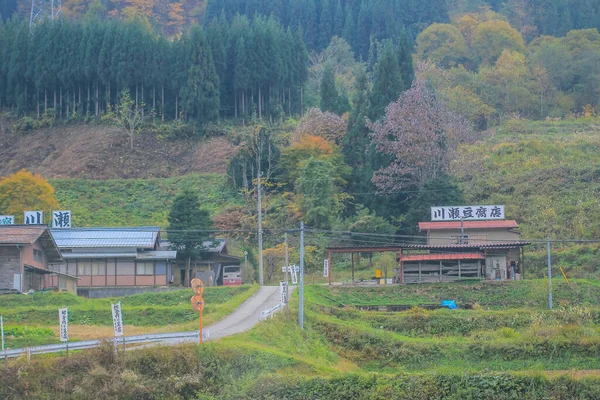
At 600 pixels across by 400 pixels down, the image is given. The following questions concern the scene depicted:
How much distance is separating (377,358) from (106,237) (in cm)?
2246

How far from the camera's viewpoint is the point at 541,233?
54531 millimetres

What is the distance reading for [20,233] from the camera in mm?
43219

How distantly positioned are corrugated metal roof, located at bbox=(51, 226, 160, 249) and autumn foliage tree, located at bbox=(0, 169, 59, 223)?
19.0ft

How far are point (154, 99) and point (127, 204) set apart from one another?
14828 mm

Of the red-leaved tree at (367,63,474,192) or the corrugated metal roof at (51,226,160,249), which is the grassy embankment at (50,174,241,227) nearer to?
the corrugated metal roof at (51,226,160,249)

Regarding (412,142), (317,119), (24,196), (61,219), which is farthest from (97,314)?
(317,119)

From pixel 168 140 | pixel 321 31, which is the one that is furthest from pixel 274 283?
pixel 321 31

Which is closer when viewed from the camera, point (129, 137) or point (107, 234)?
point (107, 234)

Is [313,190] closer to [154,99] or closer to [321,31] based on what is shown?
[154,99]

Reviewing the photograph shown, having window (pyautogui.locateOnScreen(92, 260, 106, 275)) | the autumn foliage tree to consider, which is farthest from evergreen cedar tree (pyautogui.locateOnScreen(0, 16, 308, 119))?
window (pyautogui.locateOnScreen(92, 260, 106, 275))

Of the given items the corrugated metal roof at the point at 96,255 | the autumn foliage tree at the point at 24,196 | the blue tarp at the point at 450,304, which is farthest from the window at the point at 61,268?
the blue tarp at the point at 450,304

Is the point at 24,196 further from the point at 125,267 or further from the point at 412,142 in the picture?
the point at 412,142

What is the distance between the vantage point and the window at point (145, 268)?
5163 cm

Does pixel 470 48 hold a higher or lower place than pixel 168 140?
higher
